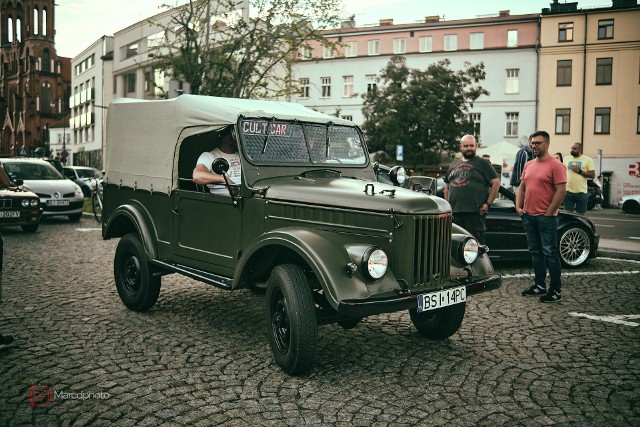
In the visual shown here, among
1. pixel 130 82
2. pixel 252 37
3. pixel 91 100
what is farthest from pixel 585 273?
pixel 91 100

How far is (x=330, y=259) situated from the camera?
4.47 meters

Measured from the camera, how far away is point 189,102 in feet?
20.0

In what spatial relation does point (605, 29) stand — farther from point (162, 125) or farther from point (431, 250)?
point (431, 250)

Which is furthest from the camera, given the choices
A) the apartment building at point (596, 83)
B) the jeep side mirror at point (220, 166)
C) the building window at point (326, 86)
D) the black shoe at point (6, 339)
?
the building window at point (326, 86)

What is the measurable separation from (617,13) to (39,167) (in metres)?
39.8

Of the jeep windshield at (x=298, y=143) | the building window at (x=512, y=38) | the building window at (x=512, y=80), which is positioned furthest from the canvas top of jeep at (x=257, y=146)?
the building window at (x=512, y=38)

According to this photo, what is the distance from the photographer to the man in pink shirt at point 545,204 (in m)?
7.27

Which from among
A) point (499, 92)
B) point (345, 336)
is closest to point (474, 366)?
point (345, 336)

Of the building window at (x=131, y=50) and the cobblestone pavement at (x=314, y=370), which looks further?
the building window at (x=131, y=50)

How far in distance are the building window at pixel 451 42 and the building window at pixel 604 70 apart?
10374 mm

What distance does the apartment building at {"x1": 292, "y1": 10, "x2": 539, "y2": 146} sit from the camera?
45.6 metres

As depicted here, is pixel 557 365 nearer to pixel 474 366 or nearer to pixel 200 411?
pixel 474 366

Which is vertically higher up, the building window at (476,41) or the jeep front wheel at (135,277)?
the building window at (476,41)

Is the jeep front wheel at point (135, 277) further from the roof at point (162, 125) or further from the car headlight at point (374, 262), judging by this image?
the car headlight at point (374, 262)
